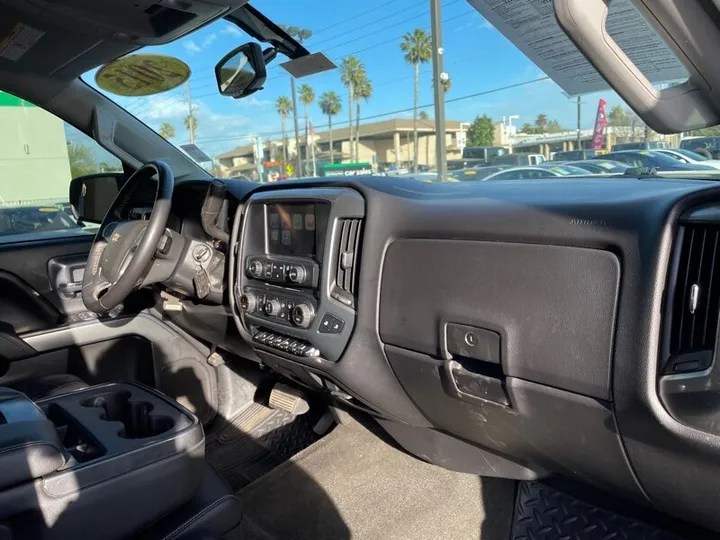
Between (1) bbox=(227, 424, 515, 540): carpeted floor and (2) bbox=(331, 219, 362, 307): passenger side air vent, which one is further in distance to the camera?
(1) bbox=(227, 424, 515, 540): carpeted floor

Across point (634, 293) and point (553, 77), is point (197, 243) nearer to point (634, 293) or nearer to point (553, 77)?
point (553, 77)

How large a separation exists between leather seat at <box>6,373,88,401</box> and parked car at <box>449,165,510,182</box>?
5.65 feet

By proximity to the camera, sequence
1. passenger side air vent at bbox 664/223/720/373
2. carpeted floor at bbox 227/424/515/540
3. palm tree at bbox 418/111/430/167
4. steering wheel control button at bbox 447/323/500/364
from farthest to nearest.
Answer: palm tree at bbox 418/111/430/167 < carpeted floor at bbox 227/424/515/540 < steering wheel control button at bbox 447/323/500/364 < passenger side air vent at bbox 664/223/720/373

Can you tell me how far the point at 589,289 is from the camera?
1.34m

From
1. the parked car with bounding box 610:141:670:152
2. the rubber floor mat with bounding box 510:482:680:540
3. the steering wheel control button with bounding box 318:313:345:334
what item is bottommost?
the rubber floor mat with bounding box 510:482:680:540

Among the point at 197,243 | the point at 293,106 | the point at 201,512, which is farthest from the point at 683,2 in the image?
the point at 293,106

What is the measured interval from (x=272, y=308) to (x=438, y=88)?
5.74ft

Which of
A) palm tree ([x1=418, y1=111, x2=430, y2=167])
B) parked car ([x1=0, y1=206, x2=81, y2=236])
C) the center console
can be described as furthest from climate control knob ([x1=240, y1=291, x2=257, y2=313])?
palm tree ([x1=418, y1=111, x2=430, y2=167])

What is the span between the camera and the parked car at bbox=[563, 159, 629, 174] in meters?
Answer: 1.90

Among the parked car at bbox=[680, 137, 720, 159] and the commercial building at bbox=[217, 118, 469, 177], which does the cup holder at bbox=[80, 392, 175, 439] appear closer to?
the commercial building at bbox=[217, 118, 469, 177]

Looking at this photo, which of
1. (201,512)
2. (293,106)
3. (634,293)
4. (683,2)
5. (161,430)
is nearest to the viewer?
(683,2)

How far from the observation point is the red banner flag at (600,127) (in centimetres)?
147

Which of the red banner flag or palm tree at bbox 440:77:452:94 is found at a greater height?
palm tree at bbox 440:77:452:94

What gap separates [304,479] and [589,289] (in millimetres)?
1618
